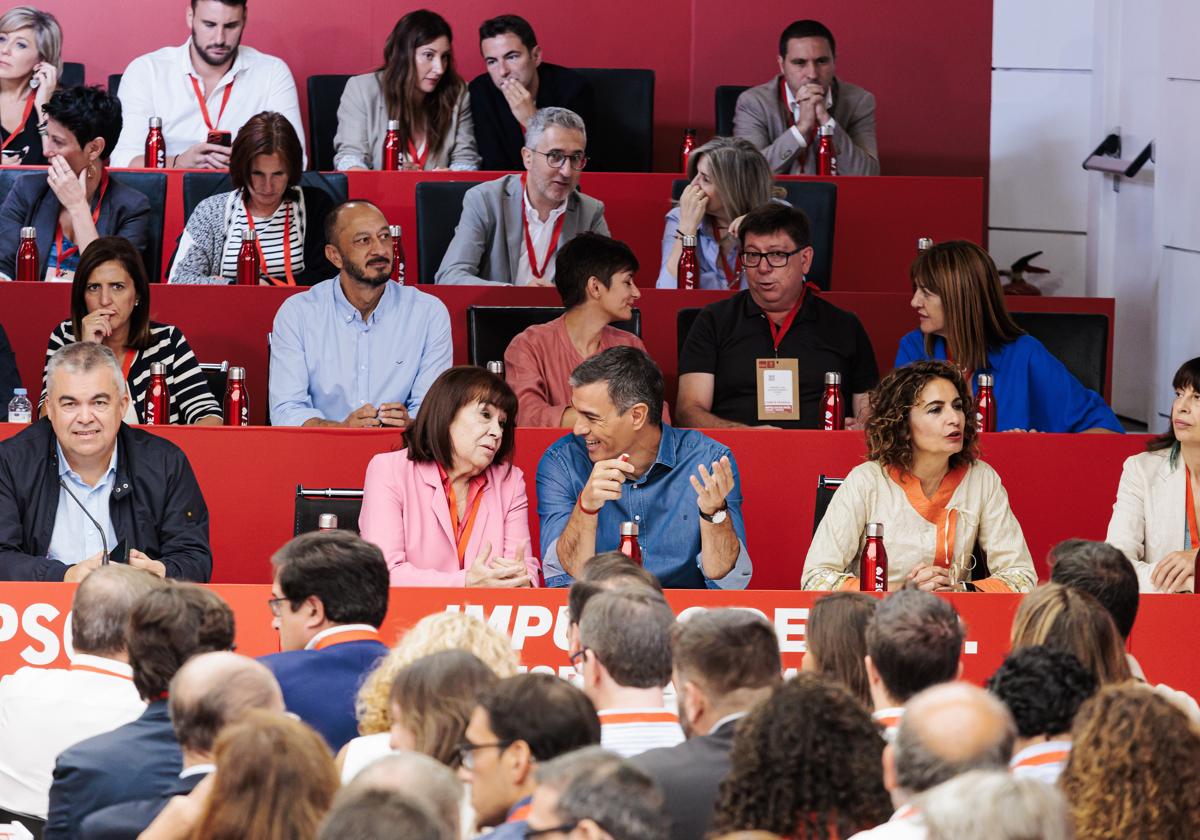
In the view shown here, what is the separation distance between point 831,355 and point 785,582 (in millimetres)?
1007

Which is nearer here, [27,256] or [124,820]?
[124,820]

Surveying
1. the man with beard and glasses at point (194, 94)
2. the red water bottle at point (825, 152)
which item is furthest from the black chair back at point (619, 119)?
the man with beard and glasses at point (194, 94)

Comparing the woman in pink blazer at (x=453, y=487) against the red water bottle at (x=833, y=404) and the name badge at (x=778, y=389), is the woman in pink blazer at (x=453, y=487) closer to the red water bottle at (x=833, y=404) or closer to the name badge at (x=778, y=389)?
the red water bottle at (x=833, y=404)

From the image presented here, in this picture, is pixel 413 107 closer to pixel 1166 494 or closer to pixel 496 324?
pixel 496 324

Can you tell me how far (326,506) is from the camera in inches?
183

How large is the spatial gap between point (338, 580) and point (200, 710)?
806 millimetres

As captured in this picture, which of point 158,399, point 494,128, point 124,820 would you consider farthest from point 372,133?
point 124,820

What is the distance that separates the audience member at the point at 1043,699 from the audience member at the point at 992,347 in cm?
271

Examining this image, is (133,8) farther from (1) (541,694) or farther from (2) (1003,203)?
(1) (541,694)

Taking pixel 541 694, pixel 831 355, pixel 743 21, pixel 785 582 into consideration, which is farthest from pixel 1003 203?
pixel 541 694

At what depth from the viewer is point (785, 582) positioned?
5.09 metres

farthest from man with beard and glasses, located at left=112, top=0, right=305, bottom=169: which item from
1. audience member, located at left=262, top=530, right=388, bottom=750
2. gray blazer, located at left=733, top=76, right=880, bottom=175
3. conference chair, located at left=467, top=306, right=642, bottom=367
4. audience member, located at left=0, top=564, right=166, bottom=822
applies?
audience member, located at left=0, top=564, right=166, bottom=822

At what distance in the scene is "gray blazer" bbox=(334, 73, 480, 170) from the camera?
25.5 ft

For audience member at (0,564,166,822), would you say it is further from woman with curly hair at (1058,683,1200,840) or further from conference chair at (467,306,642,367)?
conference chair at (467,306,642,367)
